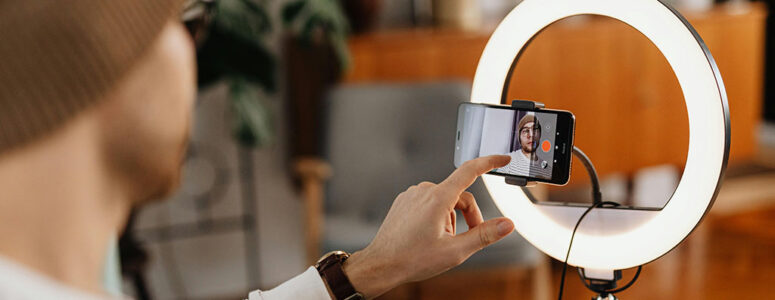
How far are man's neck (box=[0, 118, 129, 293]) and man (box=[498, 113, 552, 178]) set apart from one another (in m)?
0.37

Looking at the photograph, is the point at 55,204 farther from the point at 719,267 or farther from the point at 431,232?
the point at 719,267

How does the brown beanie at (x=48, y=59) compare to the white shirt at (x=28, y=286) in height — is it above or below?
above

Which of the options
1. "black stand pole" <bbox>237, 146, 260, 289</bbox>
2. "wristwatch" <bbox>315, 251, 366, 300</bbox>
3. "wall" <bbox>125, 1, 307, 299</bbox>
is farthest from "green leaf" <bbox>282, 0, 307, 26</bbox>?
"wristwatch" <bbox>315, 251, 366, 300</bbox>

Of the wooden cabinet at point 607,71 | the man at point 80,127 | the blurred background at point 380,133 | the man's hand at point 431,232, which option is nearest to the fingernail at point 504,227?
the man's hand at point 431,232

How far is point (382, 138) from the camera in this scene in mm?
2279

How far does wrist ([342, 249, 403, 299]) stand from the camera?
2.47ft

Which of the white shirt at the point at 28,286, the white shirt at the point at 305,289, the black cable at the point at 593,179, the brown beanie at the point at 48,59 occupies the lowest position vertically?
the white shirt at the point at 305,289

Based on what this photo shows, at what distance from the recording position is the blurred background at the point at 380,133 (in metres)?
2.15

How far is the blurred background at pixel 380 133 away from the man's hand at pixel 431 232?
122 cm

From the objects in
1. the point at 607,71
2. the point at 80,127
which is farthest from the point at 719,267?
the point at 80,127

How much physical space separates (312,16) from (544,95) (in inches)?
38.3

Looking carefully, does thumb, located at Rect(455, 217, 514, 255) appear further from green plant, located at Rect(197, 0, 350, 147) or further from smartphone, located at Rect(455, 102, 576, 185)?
green plant, located at Rect(197, 0, 350, 147)

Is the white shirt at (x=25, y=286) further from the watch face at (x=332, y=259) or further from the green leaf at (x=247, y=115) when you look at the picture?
the green leaf at (x=247, y=115)

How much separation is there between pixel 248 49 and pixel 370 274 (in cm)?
143
